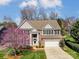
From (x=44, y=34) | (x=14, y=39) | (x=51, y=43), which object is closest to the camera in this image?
(x=14, y=39)

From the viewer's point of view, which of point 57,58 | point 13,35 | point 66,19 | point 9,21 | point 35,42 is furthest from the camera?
point 66,19

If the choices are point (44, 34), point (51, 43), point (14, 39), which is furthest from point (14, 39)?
point (51, 43)

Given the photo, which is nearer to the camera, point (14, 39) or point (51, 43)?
point (14, 39)

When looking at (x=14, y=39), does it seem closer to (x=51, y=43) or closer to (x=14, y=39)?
(x=14, y=39)

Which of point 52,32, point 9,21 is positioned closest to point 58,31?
point 52,32

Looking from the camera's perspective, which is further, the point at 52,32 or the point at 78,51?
the point at 52,32

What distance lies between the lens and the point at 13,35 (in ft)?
165

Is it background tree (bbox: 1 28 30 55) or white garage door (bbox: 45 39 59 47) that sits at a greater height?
background tree (bbox: 1 28 30 55)

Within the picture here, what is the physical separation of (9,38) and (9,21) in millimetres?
53644

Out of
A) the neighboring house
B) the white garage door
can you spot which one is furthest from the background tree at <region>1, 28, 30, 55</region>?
the white garage door

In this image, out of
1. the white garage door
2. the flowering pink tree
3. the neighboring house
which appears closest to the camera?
the flowering pink tree

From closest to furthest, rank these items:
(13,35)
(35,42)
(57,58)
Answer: (57,58) → (13,35) → (35,42)

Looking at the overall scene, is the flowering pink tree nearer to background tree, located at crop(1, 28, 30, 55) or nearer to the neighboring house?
background tree, located at crop(1, 28, 30, 55)

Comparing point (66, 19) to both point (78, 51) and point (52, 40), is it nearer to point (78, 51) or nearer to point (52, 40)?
point (52, 40)
